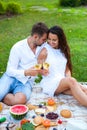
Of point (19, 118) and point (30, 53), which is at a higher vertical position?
point (30, 53)

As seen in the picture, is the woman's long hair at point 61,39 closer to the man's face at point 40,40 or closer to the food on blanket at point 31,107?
the man's face at point 40,40

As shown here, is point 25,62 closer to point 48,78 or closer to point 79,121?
point 48,78

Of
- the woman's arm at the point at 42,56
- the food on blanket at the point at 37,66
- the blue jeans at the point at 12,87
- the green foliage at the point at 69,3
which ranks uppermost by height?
the green foliage at the point at 69,3

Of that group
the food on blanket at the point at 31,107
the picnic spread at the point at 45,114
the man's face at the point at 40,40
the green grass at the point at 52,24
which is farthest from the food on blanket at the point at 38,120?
the green grass at the point at 52,24

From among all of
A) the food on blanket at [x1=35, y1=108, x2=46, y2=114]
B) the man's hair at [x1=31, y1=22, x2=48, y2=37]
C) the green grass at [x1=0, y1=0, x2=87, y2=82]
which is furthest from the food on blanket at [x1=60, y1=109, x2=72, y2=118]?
the green grass at [x1=0, y1=0, x2=87, y2=82]

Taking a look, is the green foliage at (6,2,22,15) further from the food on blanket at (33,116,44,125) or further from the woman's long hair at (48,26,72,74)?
the food on blanket at (33,116,44,125)

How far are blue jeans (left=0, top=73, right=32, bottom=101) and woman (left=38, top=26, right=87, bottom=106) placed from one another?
28 cm

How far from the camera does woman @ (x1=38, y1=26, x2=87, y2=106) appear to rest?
4.11 meters

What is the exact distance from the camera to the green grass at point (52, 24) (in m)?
6.10

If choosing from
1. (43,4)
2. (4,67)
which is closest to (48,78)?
(4,67)

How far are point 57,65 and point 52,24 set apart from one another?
482 cm

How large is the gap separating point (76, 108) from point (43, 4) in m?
8.51

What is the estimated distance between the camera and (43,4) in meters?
12.0

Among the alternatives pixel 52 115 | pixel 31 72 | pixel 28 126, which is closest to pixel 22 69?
pixel 31 72
